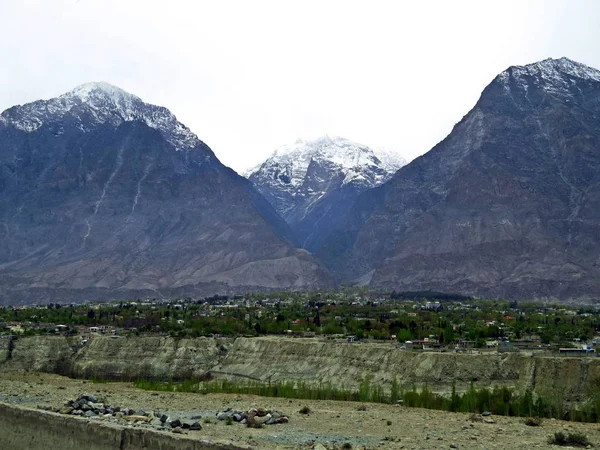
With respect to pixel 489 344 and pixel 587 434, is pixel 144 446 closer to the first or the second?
pixel 587 434

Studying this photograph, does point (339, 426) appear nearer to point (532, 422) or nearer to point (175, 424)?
point (532, 422)

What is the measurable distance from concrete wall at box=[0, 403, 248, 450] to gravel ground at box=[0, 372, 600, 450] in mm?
1776

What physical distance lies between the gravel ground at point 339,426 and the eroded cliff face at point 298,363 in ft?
34.4

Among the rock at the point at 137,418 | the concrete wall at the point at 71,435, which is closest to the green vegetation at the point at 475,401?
the rock at the point at 137,418

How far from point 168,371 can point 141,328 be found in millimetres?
27245

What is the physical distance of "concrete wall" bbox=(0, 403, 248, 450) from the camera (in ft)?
86.9

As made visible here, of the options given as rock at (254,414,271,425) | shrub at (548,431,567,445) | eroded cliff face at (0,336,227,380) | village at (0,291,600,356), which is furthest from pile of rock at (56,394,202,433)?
eroded cliff face at (0,336,227,380)

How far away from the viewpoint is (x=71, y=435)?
30109 millimetres

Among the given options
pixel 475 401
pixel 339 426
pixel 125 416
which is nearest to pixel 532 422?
pixel 475 401

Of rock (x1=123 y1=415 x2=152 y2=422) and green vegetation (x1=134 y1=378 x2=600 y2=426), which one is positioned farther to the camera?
green vegetation (x1=134 y1=378 x2=600 y2=426)

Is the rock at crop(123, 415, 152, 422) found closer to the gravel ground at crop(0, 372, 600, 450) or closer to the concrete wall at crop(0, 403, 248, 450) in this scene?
the gravel ground at crop(0, 372, 600, 450)

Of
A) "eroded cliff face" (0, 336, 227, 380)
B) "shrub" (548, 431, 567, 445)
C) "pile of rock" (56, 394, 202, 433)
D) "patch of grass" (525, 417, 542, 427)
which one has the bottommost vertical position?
"eroded cliff face" (0, 336, 227, 380)

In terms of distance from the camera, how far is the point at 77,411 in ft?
115

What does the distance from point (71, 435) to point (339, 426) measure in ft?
49.2
